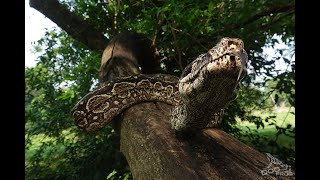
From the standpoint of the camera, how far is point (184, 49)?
5.46 meters

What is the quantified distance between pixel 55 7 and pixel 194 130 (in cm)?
456

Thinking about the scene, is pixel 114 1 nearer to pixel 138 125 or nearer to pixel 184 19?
pixel 184 19

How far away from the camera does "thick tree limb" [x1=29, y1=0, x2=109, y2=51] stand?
602cm

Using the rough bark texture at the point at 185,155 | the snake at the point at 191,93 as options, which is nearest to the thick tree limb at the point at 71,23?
the snake at the point at 191,93

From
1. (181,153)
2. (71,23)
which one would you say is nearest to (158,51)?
(71,23)

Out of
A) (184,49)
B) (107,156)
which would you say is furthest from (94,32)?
(107,156)

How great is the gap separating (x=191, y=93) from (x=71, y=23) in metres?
4.65

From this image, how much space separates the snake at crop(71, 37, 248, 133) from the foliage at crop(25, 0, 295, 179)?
1050 mm

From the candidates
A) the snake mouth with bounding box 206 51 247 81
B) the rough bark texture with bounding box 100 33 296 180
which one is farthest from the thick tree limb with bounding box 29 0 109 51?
the snake mouth with bounding box 206 51 247 81

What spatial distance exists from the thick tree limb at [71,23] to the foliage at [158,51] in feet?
1.31

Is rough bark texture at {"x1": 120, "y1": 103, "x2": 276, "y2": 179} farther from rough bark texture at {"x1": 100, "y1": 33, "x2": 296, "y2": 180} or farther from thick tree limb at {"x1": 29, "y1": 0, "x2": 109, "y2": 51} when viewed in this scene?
thick tree limb at {"x1": 29, "y1": 0, "x2": 109, "y2": 51}

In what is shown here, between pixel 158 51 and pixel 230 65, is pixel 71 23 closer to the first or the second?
pixel 158 51

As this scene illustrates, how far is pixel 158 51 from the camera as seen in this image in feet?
19.6

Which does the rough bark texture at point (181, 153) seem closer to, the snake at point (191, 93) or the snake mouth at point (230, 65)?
the snake at point (191, 93)
